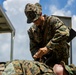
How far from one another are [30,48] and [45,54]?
39 centimetres

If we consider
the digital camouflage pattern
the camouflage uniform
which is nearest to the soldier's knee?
the digital camouflage pattern

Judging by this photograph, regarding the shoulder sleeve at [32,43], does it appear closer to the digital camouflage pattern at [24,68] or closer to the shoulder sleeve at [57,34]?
the shoulder sleeve at [57,34]

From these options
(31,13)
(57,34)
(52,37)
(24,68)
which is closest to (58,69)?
(24,68)

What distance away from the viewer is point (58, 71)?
4457 millimetres

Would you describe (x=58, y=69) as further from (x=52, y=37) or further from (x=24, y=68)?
(x=52, y=37)

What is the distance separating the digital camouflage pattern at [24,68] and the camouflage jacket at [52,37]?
2.19 ft

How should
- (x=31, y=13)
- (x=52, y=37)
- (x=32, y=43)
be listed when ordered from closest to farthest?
(x=31, y=13) < (x=52, y=37) < (x=32, y=43)

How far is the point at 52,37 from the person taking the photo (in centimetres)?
511

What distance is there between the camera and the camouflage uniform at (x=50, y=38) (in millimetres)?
4910

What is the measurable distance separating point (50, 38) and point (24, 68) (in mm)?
1061

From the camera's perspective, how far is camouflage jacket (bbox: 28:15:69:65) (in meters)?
4.93

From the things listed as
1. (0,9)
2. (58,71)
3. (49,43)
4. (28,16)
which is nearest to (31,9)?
(28,16)

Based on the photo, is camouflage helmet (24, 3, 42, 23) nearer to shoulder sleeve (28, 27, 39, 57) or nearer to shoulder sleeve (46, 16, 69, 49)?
shoulder sleeve (46, 16, 69, 49)

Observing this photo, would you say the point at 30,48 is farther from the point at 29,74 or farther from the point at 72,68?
the point at 29,74
